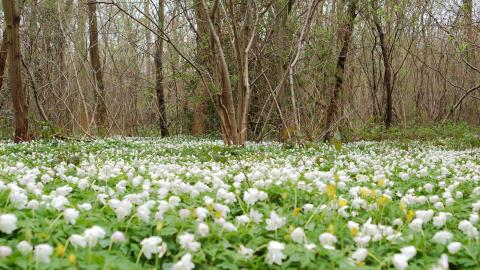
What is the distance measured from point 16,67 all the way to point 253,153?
7.04 m

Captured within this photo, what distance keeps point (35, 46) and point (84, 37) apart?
2.95 m

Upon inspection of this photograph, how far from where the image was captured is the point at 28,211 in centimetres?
266

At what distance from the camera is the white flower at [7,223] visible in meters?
2.17

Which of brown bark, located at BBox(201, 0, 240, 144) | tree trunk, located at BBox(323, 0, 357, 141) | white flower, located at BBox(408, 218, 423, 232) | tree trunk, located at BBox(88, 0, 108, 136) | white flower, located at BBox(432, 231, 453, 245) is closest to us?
white flower, located at BBox(432, 231, 453, 245)

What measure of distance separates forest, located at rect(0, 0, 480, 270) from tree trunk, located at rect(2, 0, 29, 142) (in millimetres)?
39

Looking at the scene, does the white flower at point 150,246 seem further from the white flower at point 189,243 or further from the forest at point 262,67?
→ the forest at point 262,67

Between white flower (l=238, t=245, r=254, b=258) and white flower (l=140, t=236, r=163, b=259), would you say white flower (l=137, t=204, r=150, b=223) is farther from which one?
white flower (l=238, t=245, r=254, b=258)

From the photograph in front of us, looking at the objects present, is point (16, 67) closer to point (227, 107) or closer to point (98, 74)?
point (227, 107)

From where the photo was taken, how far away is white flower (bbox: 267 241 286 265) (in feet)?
6.67

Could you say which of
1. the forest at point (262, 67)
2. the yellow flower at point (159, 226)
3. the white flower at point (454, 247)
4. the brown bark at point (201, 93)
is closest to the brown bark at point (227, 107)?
the forest at point (262, 67)

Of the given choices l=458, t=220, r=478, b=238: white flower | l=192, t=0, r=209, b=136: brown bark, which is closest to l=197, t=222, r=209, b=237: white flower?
l=458, t=220, r=478, b=238: white flower

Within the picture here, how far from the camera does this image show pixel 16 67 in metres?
11.9

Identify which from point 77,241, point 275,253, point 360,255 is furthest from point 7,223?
point 360,255

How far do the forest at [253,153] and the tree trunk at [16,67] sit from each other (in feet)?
0.13
